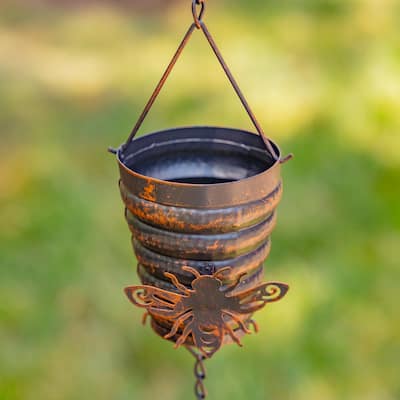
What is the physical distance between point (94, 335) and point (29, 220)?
132 cm

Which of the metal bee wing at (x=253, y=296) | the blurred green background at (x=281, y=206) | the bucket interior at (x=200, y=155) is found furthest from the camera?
the blurred green background at (x=281, y=206)

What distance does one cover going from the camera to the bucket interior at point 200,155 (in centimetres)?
238

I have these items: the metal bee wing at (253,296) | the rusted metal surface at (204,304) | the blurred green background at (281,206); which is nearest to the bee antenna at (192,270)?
the rusted metal surface at (204,304)

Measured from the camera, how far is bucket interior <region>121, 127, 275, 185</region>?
2375 mm

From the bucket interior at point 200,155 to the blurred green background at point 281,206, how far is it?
2.13m

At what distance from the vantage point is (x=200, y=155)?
250 cm

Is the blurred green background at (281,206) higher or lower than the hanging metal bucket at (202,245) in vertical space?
higher

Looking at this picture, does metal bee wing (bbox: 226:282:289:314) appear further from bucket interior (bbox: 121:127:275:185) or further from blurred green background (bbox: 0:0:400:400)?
blurred green background (bbox: 0:0:400:400)

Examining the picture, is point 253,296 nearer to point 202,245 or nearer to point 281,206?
point 202,245

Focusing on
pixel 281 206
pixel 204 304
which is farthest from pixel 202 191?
pixel 281 206

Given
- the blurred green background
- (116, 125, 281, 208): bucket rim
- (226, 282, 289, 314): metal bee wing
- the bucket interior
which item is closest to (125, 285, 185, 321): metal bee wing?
(226, 282, 289, 314): metal bee wing

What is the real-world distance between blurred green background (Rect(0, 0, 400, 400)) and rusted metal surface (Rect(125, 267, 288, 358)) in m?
2.19

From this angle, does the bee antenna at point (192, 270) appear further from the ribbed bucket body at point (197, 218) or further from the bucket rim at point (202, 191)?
the bucket rim at point (202, 191)

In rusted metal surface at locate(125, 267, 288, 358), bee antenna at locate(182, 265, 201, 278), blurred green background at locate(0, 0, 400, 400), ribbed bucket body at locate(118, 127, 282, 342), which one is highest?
blurred green background at locate(0, 0, 400, 400)
